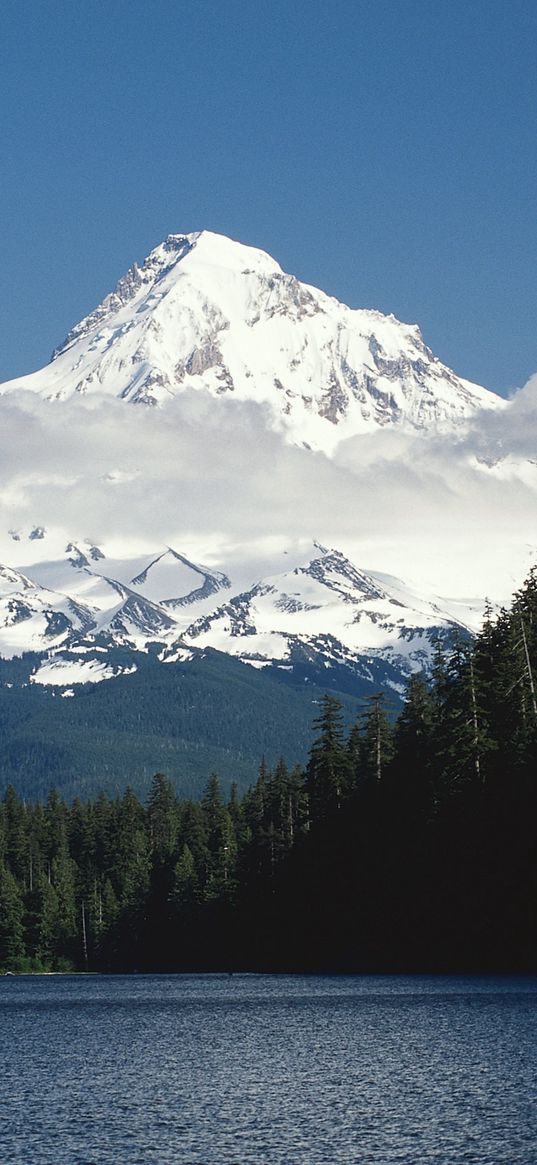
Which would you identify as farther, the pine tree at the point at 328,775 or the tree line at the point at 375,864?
the pine tree at the point at 328,775

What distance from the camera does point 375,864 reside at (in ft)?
404

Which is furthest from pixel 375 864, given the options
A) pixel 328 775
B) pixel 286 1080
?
pixel 286 1080

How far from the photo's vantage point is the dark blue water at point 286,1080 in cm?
4528

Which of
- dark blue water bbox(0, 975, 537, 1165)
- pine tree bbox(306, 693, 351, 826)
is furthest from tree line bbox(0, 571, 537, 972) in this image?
dark blue water bbox(0, 975, 537, 1165)

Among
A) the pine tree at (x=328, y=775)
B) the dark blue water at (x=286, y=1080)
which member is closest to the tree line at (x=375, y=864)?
the pine tree at (x=328, y=775)

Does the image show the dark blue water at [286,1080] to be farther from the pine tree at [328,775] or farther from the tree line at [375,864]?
Result: the pine tree at [328,775]

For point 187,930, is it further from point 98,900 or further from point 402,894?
point 402,894

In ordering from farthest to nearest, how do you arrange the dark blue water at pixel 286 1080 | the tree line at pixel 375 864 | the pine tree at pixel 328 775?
the pine tree at pixel 328 775, the tree line at pixel 375 864, the dark blue water at pixel 286 1080

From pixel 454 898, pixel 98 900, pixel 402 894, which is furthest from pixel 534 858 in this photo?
pixel 98 900

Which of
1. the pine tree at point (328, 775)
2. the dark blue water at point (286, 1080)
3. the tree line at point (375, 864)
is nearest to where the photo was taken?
the dark blue water at point (286, 1080)

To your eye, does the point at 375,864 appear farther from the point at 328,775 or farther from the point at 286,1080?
the point at 286,1080

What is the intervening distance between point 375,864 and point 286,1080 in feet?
212

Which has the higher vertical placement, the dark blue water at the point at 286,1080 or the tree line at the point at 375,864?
the tree line at the point at 375,864

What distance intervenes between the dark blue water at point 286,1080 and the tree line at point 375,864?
1053 centimetres
